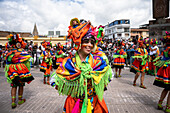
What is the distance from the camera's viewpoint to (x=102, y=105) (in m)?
2.21

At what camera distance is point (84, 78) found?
2.03 metres

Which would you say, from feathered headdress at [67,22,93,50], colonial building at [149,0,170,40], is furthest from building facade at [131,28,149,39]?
feathered headdress at [67,22,93,50]

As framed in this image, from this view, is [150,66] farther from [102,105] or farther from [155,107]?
[102,105]

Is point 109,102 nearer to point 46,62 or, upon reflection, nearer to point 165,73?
point 165,73

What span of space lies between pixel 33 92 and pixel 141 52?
548 centimetres

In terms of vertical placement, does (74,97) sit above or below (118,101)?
above

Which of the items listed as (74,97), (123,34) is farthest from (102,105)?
(123,34)

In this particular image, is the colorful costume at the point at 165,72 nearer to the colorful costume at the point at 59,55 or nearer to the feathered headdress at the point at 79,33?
the feathered headdress at the point at 79,33

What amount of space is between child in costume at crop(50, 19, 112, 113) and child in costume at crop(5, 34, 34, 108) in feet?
8.83

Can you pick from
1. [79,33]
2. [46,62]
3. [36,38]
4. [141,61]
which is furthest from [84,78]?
[36,38]

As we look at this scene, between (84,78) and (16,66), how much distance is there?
327 cm

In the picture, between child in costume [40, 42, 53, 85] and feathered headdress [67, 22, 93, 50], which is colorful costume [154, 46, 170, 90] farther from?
child in costume [40, 42, 53, 85]

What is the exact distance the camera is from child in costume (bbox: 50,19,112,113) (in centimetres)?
204

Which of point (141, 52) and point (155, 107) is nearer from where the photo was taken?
point (155, 107)
